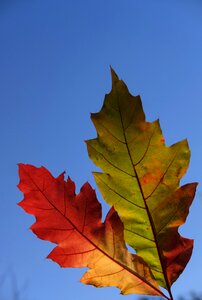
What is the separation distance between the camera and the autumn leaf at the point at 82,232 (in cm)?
73

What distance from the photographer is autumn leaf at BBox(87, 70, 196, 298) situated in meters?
0.71

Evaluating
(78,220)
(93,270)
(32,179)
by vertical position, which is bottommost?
(93,270)

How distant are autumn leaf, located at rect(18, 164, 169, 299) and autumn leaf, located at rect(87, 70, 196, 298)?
34 millimetres

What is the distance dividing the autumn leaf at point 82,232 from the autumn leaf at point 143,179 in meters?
0.03

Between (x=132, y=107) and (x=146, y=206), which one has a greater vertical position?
(x=132, y=107)

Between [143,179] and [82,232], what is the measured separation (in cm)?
17

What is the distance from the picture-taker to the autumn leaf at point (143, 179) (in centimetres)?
71

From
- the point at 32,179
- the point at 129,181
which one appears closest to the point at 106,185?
the point at 129,181

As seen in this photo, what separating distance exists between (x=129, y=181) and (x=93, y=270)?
8.1 inches

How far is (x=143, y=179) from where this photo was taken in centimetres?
73

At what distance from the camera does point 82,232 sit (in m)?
0.75

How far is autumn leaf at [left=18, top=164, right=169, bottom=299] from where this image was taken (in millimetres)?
733

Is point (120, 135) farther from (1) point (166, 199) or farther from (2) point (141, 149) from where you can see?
(1) point (166, 199)

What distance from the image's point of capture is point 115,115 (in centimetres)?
72
